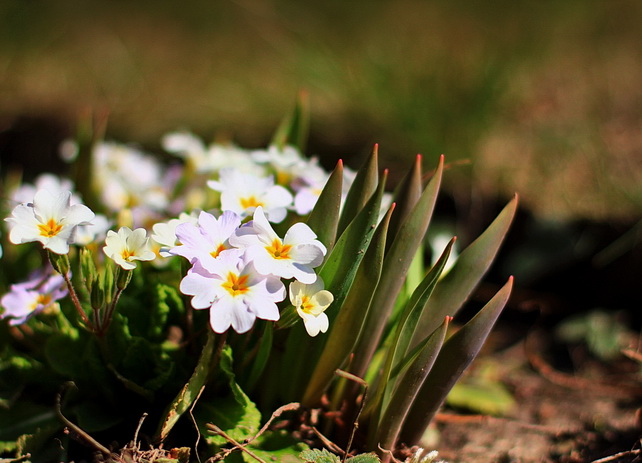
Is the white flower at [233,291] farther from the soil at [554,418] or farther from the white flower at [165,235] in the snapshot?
the soil at [554,418]

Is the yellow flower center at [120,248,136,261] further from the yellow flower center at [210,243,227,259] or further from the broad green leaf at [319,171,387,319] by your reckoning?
the broad green leaf at [319,171,387,319]

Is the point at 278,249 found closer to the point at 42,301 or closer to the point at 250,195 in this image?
the point at 250,195

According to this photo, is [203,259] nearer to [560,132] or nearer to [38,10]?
[560,132]

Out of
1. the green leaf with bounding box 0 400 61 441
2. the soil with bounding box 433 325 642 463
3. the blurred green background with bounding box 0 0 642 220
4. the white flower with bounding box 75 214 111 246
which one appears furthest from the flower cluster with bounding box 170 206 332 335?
the blurred green background with bounding box 0 0 642 220

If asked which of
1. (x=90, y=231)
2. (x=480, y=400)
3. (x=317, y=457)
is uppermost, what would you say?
(x=90, y=231)

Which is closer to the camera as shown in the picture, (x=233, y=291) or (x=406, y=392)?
(x=233, y=291)

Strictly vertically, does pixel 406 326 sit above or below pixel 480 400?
above

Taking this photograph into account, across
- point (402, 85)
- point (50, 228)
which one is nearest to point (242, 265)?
point (50, 228)
